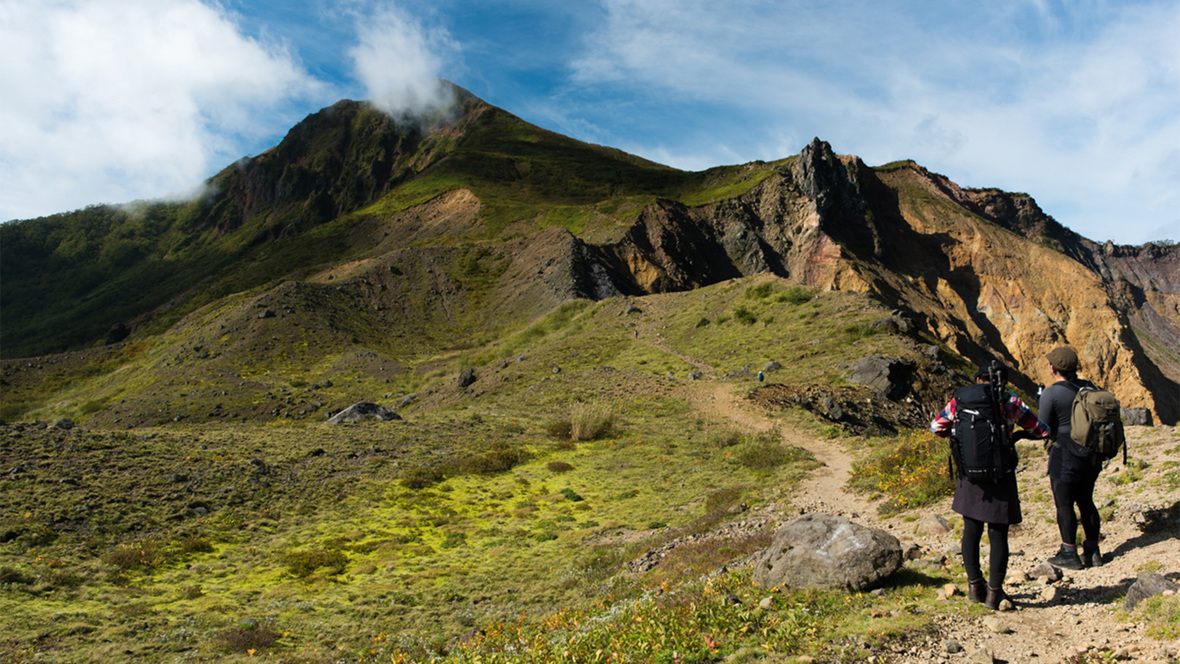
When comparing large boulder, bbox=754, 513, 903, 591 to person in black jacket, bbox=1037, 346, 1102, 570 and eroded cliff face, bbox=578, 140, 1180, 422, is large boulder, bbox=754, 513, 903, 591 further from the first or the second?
eroded cliff face, bbox=578, 140, 1180, 422

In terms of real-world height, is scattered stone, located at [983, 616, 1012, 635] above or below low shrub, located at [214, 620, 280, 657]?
above

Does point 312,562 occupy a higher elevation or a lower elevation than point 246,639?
higher

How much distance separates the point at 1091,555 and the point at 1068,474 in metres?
1.08

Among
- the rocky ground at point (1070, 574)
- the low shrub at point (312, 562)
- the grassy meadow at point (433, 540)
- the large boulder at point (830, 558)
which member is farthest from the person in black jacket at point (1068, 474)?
the low shrub at point (312, 562)

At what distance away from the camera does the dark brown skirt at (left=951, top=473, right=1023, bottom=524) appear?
715 centimetres

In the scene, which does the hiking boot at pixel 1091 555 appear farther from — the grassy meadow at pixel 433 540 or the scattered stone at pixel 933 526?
the scattered stone at pixel 933 526

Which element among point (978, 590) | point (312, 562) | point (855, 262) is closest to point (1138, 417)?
point (978, 590)

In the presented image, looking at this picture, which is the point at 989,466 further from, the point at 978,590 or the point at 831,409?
the point at 831,409

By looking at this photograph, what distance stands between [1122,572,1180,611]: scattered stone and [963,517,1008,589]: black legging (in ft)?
3.67

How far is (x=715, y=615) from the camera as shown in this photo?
7965mm

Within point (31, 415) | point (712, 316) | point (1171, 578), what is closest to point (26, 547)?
point (1171, 578)

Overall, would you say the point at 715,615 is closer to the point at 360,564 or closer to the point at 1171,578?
the point at 1171,578

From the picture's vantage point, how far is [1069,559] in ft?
26.1

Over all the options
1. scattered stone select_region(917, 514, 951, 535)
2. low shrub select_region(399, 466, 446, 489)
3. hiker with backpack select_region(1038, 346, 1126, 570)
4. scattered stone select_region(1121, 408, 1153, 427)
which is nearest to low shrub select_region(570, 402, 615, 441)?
low shrub select_region(399, 466, 446, 489)
